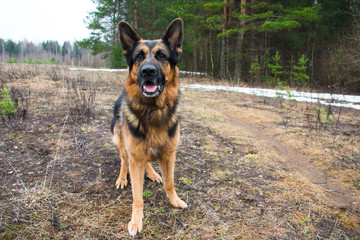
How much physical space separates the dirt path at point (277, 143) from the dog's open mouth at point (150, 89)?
2725 millimetres

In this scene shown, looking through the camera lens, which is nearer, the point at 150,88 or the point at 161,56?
the point at 150,88

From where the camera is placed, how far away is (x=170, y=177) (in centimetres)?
259

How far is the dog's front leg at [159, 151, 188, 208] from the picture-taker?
2.53 metres

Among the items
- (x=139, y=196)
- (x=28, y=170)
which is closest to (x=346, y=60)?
(x=139, y=196)

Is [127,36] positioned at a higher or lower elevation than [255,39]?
lower

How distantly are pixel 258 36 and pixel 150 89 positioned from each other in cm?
1889

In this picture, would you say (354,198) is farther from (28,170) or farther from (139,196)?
(28,170)

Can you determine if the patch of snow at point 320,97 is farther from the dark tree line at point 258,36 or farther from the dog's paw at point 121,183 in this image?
the dog's paw at point 121,183

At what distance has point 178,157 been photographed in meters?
3.76

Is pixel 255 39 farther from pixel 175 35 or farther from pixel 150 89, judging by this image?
pixel 150 89

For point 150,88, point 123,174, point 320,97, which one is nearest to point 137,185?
point 123,174

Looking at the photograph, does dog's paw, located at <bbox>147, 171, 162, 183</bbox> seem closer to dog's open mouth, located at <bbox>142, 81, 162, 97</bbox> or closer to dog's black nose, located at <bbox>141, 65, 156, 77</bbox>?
dog's open mouth, located at <bbox>142, 81, 162, 97</bbox>

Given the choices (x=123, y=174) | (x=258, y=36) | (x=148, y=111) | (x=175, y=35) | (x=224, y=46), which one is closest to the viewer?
(x=148, y=111)


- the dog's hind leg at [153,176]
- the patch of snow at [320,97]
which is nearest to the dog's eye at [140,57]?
the dog's hind leg at [153,176]
